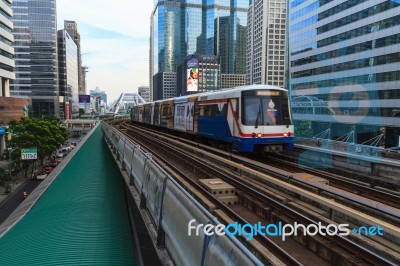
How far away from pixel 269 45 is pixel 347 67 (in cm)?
10876

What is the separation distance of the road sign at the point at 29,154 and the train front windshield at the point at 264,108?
107 ft

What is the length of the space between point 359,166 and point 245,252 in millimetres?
10864

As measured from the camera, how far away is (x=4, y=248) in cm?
722

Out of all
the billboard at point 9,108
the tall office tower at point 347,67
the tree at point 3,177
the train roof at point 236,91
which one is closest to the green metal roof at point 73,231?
the train roof at point 236,91

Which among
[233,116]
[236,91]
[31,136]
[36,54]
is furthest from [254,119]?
[36,54]

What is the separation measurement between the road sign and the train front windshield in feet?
107

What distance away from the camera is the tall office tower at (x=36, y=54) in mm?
123875

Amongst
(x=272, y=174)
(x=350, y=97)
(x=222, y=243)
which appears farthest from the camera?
(x=350, y=97)

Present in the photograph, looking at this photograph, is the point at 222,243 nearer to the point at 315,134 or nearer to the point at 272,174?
the point at 272,174

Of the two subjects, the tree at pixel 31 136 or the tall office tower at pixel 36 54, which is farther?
the tall office tower at pixel 36 54

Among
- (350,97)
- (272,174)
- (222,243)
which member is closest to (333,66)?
(350,97)

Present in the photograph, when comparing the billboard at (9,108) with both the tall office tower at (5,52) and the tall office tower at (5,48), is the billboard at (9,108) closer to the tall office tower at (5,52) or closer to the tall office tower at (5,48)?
the tall office tower at (5,52)

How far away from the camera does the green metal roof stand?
657cm

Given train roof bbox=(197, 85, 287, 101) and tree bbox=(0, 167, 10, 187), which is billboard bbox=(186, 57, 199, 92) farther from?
train roof bbox=(197, 85, 287, 101)
